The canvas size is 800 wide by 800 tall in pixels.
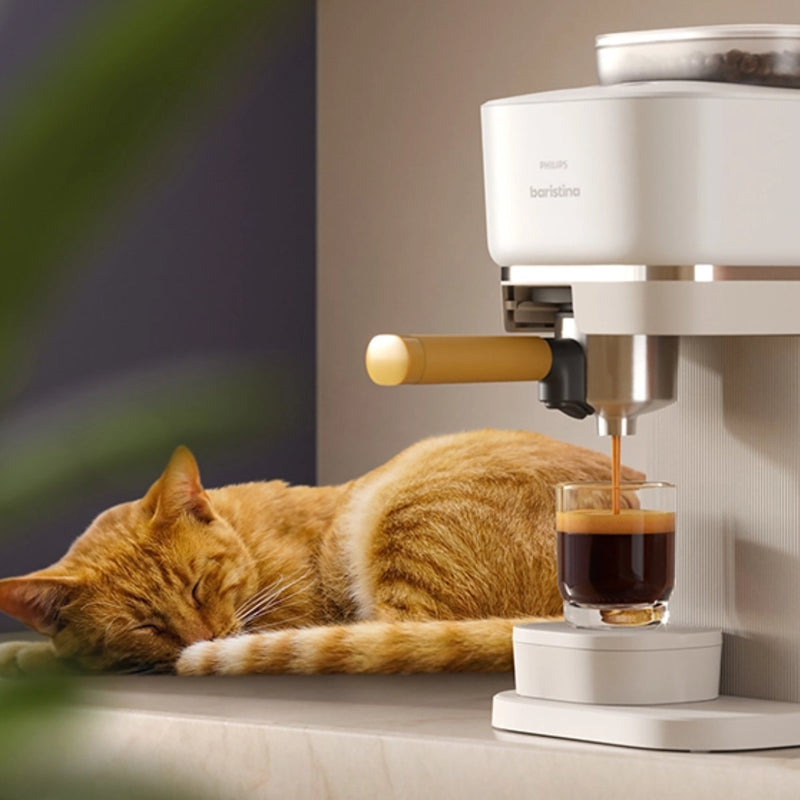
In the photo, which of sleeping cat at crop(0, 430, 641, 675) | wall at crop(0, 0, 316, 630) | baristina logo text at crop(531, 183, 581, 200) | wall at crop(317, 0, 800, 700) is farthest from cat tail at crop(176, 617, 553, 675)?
wall at crop(317, 0, 800, 700)

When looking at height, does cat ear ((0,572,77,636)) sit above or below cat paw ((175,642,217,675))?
above

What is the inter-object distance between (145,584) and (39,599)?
0.11 m

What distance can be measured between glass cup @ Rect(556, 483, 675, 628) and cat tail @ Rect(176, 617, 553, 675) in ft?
0.82

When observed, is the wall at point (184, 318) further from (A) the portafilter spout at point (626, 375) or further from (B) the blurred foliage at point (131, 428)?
(A) the portafilter spout at point (626, 375)

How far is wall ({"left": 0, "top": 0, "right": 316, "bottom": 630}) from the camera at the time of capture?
0.89ft

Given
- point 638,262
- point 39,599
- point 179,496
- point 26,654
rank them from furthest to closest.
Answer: point 179,496, point 39,599, point 26,654, point 638,262

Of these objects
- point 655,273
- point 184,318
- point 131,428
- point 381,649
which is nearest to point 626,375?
point 655,273

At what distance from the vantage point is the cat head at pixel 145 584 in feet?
4.91

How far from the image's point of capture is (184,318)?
3117 mm

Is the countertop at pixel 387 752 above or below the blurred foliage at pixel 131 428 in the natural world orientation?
below

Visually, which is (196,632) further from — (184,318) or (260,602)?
(184,318)

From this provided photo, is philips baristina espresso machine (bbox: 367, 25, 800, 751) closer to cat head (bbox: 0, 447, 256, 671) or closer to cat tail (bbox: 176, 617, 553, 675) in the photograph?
cat tail (bbox: 176, 617, 553, 675)

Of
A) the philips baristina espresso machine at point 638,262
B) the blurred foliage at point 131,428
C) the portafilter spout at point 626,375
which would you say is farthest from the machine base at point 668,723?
the blurred foliage at point 131,428

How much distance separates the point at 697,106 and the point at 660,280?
0.40 feet
